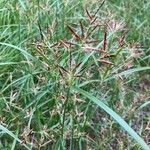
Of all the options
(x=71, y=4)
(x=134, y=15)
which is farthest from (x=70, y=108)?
(x=134, y=15)

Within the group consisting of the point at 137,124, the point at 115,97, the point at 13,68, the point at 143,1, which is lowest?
the point at 137,124

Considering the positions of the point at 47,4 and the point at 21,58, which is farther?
the point at 47,4

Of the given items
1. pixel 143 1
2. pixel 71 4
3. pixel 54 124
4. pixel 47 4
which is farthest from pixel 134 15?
pixel 54 124

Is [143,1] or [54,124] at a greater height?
[143,1]

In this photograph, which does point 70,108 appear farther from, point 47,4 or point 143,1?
point 143,1

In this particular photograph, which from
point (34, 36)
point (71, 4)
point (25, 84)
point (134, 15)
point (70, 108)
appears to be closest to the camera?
point (70, 108)

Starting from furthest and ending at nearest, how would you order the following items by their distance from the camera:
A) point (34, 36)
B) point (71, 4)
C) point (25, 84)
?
point (71, 4), point (34, 36), point (25, 84)

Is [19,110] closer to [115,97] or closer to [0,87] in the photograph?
[0,87]
